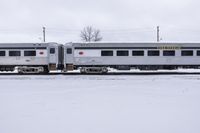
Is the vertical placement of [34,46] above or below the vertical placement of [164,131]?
above

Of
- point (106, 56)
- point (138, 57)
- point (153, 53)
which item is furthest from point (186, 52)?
point (106, 56)

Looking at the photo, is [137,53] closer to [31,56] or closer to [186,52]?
[186,52]

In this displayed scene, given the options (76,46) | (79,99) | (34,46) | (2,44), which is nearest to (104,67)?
(76,46)

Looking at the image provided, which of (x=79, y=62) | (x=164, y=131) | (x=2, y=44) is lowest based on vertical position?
(x=164, y=131)

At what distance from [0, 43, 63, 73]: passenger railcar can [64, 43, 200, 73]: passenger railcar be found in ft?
4.96

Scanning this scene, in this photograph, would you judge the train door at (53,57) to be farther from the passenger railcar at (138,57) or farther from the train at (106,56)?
the passenger railcar at (138,57)

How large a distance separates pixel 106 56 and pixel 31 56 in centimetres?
805

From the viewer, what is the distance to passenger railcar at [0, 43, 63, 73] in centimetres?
3027

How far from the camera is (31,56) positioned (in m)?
30.4

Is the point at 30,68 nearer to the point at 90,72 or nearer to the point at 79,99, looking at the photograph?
the point at 90,72

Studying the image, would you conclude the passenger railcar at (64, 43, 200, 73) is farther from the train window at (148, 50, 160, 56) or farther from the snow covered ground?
the snow covered ground

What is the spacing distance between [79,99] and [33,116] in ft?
11.4

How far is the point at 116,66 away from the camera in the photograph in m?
30.0

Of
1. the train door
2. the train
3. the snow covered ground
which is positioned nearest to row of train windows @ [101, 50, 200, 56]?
the train
